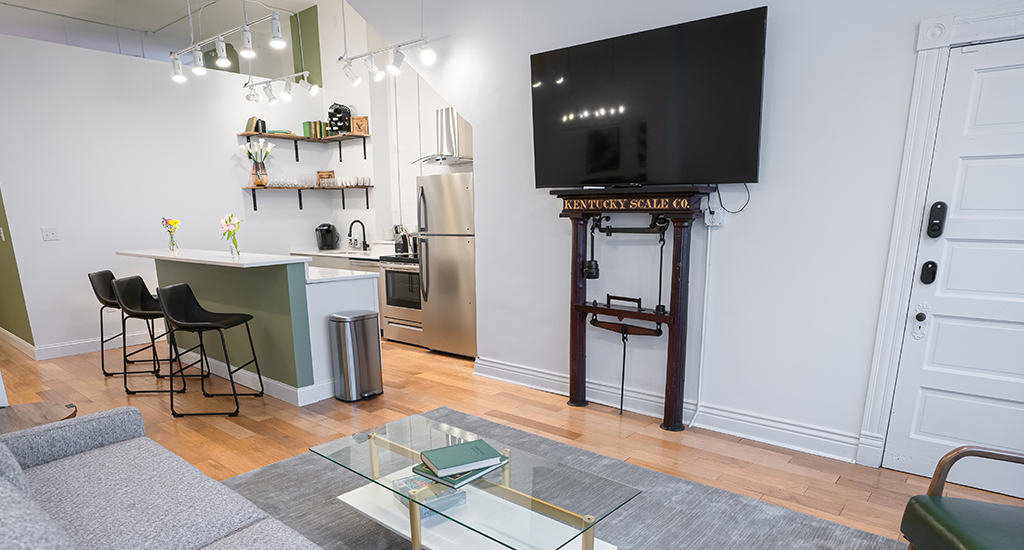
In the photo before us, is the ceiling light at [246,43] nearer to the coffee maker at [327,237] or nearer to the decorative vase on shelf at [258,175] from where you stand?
the decorative vase on shelf at [258,175]

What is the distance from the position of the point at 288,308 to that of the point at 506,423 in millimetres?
1701

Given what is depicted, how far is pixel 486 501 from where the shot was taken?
178 centimetres

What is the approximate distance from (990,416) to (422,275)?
13.4 feet

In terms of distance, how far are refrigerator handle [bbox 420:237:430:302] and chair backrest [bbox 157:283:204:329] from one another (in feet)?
6.10

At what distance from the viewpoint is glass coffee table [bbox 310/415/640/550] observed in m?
1.65

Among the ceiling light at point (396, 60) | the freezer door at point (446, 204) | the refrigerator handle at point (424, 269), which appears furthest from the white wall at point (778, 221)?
the refrigerator handle at point (424, 269)

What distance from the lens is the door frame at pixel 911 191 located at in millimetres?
2260

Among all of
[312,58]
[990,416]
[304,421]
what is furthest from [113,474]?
[312,58]

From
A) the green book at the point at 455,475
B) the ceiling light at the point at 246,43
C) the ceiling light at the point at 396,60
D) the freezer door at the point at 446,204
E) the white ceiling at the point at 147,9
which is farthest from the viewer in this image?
the white ceiling at the point at 147,9

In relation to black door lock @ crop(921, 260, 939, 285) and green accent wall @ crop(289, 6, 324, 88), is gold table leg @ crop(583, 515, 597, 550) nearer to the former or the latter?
black door lock @ crop(921, 260, 939, 285)

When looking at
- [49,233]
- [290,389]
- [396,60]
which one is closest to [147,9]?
[49,233]

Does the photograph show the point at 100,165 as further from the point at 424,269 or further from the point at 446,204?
the point at 446,204

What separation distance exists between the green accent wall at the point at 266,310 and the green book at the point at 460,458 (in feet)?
6.49

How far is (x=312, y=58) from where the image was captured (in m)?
6.47
